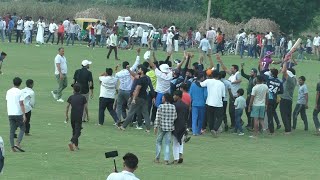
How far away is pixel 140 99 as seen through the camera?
79.0ft

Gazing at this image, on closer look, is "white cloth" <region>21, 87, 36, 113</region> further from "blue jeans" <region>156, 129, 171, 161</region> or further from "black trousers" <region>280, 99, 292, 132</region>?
"black trousers" <region>280, 99, 292, 132</region>

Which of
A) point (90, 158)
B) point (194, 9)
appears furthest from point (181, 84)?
point (194, 9)

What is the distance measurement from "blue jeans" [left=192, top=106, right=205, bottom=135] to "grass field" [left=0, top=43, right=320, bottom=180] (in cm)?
37

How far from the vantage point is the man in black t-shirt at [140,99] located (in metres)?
23.9

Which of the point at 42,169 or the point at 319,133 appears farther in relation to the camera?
the point at 319,133

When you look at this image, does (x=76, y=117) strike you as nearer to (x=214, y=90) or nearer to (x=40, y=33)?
(x=214, y=90)

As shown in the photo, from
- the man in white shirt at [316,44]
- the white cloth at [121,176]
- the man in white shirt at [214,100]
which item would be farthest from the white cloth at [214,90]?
the man in white shirt at [316,44]

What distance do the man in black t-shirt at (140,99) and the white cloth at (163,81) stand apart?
41 centimetres

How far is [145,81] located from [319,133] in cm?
544

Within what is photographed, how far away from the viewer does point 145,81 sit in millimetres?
23938

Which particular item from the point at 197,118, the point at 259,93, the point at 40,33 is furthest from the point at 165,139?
the point at 40,33

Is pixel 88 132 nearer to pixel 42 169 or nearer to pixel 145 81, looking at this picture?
pixel 145 81

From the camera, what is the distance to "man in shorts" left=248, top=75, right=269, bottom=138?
79.5 feet

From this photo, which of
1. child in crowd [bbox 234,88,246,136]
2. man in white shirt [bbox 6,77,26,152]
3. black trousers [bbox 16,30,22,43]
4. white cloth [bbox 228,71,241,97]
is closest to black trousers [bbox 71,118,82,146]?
man in white shirt [bbox 6,77,26,152]
